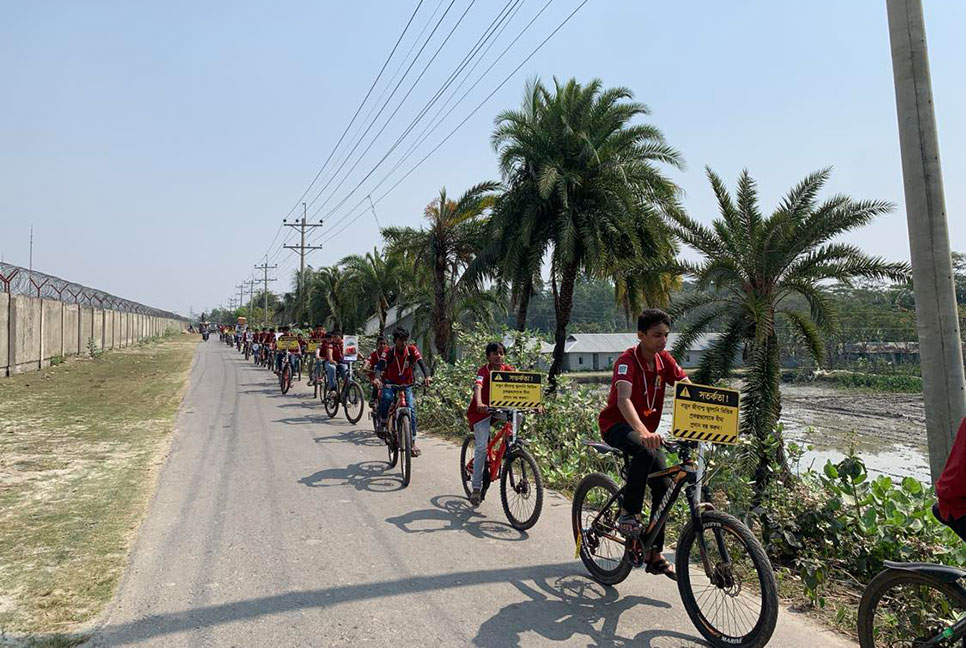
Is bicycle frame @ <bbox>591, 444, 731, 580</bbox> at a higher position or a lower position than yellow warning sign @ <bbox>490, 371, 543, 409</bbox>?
lower

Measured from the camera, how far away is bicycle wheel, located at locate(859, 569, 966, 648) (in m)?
2.91

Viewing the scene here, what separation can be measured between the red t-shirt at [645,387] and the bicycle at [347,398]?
28.1 ft

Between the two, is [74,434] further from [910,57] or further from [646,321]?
[910,57]

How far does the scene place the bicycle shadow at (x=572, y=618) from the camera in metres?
3.78

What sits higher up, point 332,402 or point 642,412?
point 642,412

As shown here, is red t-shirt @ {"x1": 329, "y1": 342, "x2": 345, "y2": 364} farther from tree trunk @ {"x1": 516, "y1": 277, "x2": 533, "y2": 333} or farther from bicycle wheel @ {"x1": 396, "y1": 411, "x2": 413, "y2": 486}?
bicycle wheel @ {"x1": 396, "y1": 411, "x2": 413, "y2": 486}

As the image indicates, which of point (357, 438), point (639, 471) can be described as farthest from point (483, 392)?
point (357, 438)

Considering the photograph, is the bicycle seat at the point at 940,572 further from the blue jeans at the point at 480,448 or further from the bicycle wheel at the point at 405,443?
the bicycle wheel at the point at 405,443

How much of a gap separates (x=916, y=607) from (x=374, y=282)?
99.9 ft

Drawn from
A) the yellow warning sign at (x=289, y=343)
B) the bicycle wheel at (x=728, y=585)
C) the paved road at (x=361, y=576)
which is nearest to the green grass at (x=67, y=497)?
the paved road at (x=361, y=576)

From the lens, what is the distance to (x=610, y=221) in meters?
17.6

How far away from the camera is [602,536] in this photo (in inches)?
183

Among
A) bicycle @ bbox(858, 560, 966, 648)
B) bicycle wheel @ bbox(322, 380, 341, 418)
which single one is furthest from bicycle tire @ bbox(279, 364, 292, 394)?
bicycle @ bbox(858, 560, 966, 648)

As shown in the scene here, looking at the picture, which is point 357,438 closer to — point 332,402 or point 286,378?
point 332,402
